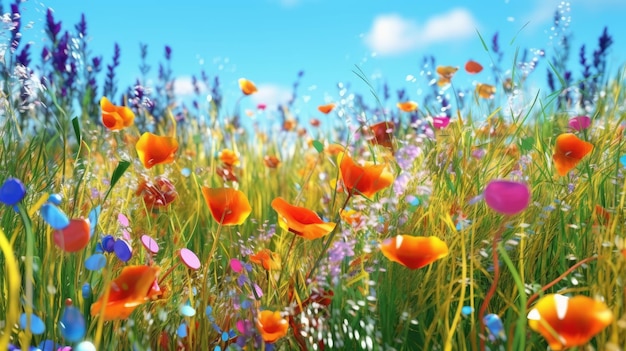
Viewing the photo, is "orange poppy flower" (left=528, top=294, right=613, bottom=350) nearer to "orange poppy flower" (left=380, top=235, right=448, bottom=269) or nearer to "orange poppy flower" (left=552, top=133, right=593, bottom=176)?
"orange poppy flower" (left=380, top=235, right=448, bottom=269)

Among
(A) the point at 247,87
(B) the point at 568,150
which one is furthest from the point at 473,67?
(A) the point at 247,87

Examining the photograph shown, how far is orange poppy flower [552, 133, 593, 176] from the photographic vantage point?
1277 mm

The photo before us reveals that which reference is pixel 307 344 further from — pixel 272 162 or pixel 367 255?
pixel 272 162

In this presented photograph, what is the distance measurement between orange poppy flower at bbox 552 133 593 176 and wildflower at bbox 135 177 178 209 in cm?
84

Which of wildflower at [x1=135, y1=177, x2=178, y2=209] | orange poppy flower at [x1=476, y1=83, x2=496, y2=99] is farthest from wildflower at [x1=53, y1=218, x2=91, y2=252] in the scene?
orange poppy flower at [x1=476, y1=83, x2=496, y2=99]

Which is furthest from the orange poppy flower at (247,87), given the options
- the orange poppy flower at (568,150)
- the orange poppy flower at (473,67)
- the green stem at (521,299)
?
the green stem at (521,299)

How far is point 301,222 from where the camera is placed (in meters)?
1.12

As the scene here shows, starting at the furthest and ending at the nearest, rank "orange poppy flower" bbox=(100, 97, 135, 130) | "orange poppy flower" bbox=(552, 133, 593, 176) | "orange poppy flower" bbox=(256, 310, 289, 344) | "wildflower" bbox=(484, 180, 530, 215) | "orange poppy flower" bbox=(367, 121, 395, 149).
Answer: "orange poppy flower" bbox=(367, 121, 395, 149) < "orange poppy flower" bbox=(100, 97, 135, 130) < "orange poppy flower" bbox=(552, 133, 593, 176) < "orange poppy flower" bbox=(256, 310, 289, 344) < "wildflower" bbox=(484, 180, 530, 215)

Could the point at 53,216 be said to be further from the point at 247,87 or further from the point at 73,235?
the point at 247,87

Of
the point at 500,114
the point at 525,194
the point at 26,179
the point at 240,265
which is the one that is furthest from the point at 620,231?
the point at 26,179

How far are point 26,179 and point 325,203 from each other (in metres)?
0.95

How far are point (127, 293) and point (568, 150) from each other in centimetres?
89

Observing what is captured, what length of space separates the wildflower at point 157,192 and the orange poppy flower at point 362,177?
0.51 meters

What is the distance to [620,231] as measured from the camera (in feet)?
4.02
